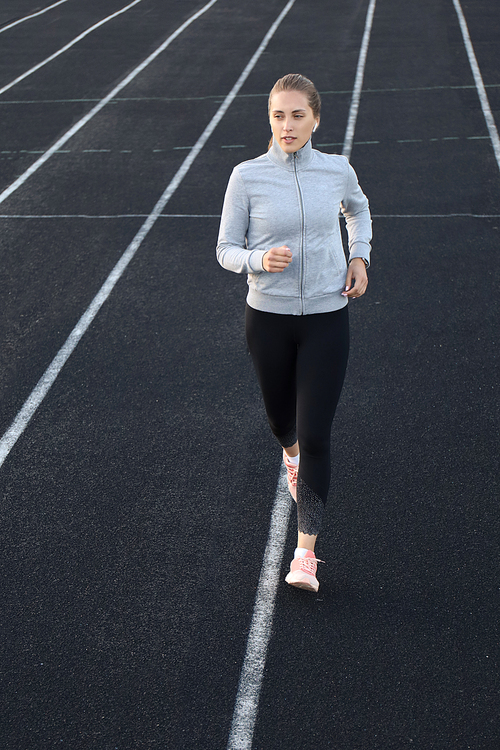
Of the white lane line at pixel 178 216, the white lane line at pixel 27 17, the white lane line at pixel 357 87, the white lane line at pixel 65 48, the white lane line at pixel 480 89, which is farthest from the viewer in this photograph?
the white lane line at pixel 27 17

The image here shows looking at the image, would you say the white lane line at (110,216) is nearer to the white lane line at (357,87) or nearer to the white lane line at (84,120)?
the white lane line at (84,120)

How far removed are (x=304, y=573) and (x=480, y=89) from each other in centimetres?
1065

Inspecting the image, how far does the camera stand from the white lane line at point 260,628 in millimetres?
2932

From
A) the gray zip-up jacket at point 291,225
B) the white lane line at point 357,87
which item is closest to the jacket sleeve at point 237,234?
the gray zip-up jacket at point 291,225

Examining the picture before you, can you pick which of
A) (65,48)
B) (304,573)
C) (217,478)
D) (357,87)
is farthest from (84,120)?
(304,573)

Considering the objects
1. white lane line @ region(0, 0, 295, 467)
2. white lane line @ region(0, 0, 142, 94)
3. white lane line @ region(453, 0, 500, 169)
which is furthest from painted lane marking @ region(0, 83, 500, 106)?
white lane line @ region(0, 0, 142, 94)

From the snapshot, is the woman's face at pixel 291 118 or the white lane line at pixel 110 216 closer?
the woman's face at pixel 291 118

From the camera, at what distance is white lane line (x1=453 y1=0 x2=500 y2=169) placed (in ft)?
32.1

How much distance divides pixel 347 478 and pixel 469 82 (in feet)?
33.1

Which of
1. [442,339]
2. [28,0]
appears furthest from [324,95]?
[28,0]

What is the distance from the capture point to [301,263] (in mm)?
3172

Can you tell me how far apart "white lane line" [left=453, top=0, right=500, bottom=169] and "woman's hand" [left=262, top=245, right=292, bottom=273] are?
715 centimetres

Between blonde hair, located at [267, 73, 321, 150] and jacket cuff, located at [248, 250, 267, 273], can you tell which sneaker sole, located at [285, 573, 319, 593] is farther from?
blonde hair, located at [267, 73, 321, 150]

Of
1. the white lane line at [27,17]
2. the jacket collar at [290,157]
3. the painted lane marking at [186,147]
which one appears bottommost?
the painted lane marking at [186,147]
